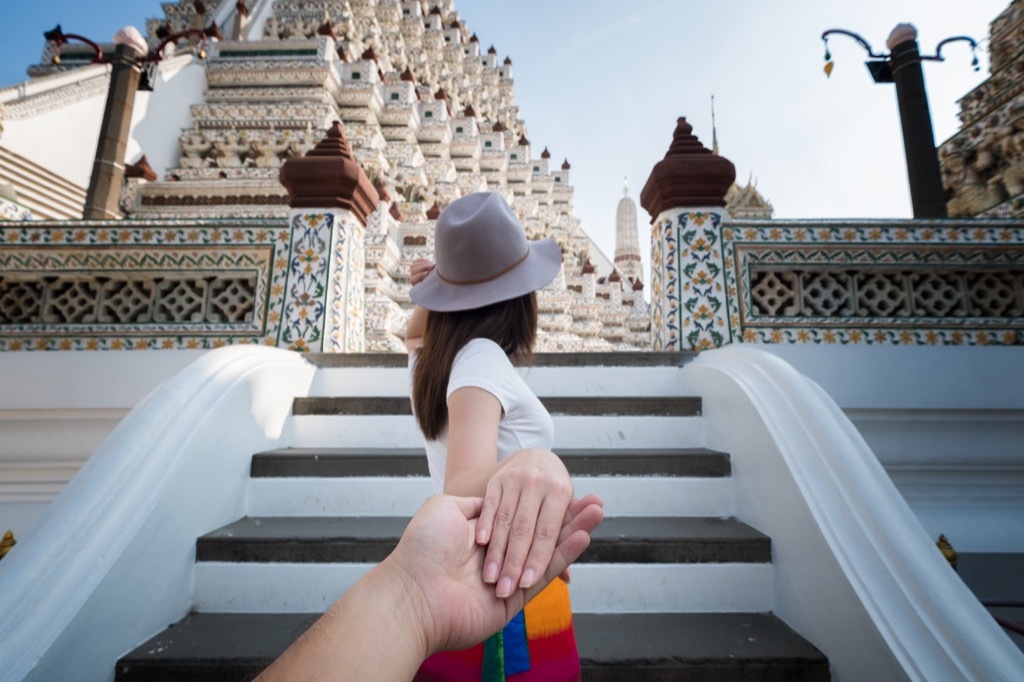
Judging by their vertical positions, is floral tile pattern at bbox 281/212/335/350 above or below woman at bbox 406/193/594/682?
above

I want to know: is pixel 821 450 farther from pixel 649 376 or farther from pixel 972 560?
pixel 972 560

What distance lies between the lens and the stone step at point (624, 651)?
134cm

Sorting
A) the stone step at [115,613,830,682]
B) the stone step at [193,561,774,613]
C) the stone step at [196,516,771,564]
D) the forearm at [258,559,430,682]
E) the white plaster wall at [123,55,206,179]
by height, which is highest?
the white plaster wall at [123,55,206,179]

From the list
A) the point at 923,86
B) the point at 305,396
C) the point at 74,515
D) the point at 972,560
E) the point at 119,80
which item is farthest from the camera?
the point at 119,80

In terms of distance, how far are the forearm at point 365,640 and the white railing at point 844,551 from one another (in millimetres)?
1203

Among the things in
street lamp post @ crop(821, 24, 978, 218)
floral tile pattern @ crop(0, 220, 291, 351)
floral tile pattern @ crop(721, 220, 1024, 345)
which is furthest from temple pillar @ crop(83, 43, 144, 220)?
street lamp post @ crop(821, 24, 978, 218)

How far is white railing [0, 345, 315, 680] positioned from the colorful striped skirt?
0.99m

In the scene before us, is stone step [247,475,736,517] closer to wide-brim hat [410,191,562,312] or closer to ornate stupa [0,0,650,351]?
wide-brim hat [410,191,562,312]

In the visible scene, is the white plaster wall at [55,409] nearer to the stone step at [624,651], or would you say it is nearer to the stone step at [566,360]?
the stone step at [566,360]

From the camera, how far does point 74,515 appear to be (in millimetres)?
1369

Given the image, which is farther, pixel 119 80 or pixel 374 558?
pixel 119 80

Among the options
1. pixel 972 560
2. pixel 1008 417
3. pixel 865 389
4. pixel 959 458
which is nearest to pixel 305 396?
pixel 865 389

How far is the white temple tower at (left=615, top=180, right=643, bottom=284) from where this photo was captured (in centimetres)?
2522

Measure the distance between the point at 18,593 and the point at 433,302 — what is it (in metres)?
1.26
